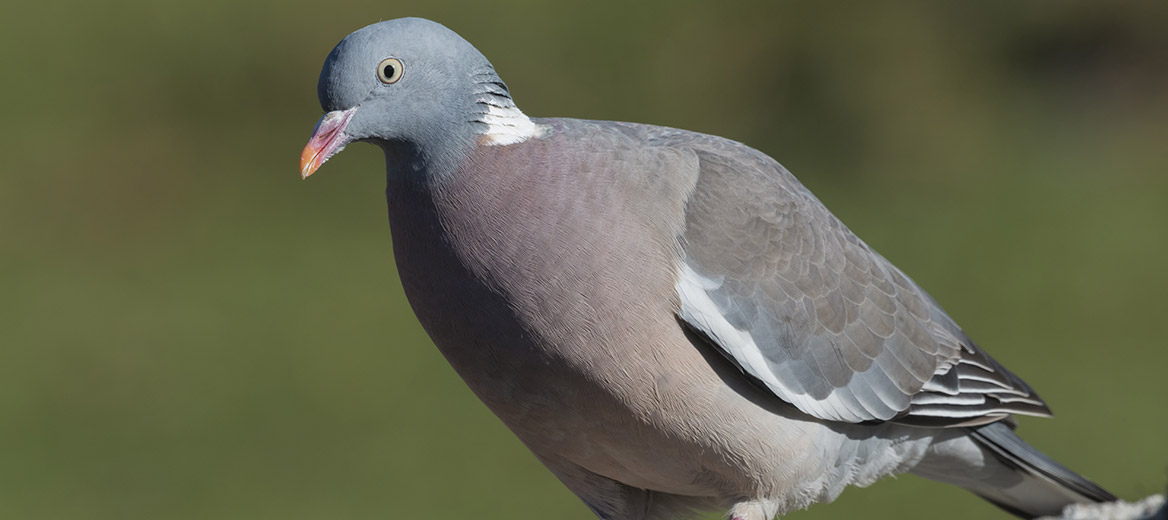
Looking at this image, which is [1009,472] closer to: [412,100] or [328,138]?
[412,100]

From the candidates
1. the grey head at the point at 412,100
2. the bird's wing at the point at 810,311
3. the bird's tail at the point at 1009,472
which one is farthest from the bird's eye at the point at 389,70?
the bird's tail at the point at 1009,472

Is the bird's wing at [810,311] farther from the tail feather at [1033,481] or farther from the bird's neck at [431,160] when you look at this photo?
the bird's neck at [431,160]

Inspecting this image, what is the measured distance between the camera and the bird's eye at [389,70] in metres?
2.32

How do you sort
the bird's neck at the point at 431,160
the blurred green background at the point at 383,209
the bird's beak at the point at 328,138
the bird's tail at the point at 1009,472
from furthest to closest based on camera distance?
the blurred green background at the point at 383,209, the bird's tail at the point at 1009,472, the bird's neck at the point at 431,160, the bird's beak at the point at 328,138

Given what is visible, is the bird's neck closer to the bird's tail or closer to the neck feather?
the neck feather

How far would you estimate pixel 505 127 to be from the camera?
2.45m

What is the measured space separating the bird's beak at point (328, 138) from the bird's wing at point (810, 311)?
0.67 m

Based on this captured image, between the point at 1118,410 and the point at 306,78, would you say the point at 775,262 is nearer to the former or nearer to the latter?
the point at 1118,410

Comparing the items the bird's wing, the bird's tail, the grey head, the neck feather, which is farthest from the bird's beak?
the bird's tail

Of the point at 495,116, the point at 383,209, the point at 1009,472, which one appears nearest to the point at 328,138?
the point at 495,116

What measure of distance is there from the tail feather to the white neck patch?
1.37 metres

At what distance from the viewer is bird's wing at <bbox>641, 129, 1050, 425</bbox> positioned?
2531mm

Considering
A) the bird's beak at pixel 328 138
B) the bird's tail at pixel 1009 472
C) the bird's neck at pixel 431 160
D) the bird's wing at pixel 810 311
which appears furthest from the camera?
the bird's tail at pixel 1009 472

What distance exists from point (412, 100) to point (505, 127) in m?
0.20
